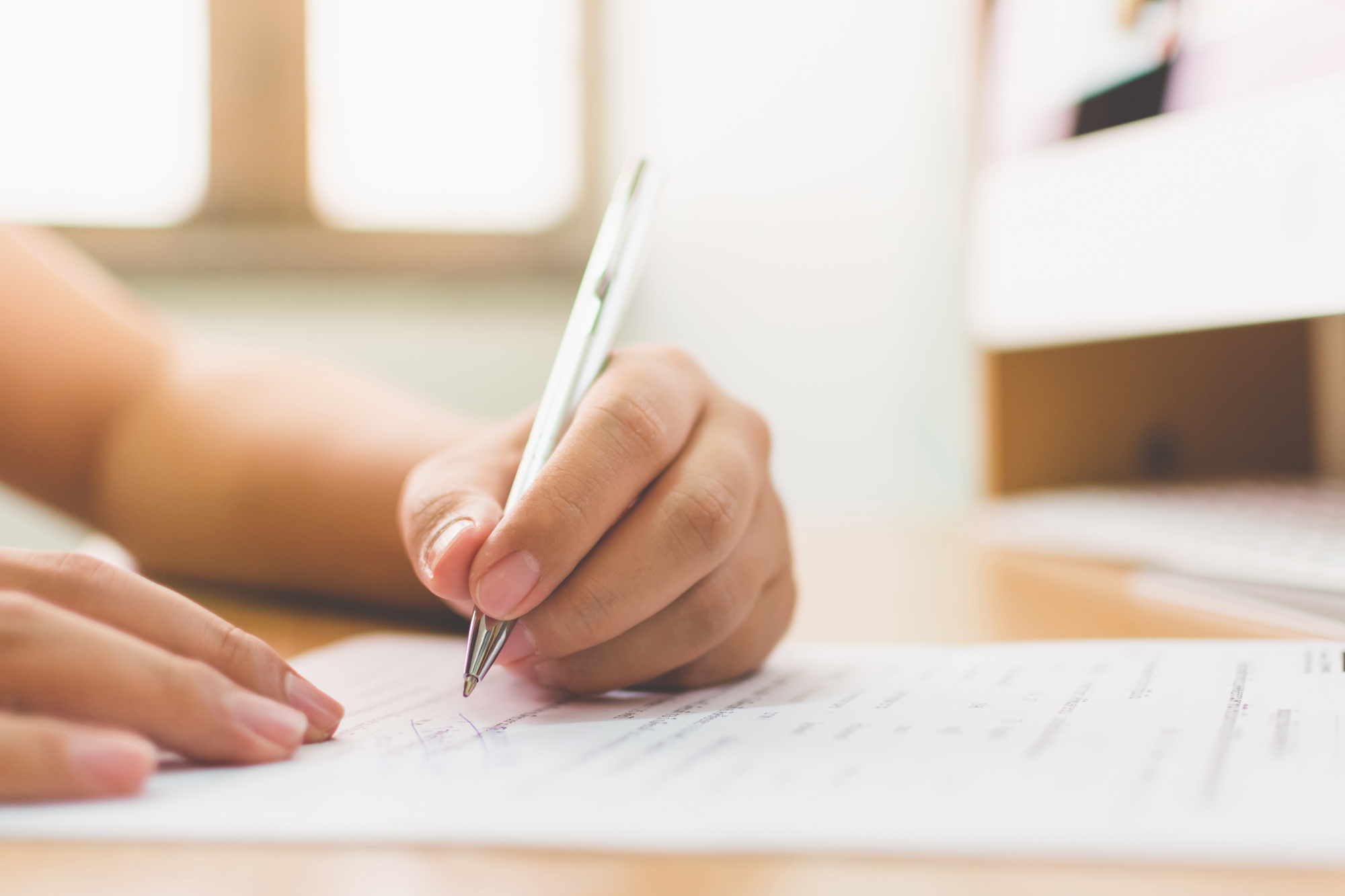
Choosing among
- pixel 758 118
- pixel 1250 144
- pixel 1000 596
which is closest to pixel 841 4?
pixel 758 118

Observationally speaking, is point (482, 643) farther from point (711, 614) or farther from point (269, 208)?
point (269, 208)

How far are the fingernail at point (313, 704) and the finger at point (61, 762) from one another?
0.04m

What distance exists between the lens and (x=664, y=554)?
1.00 ft

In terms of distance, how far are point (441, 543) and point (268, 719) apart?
68 mm

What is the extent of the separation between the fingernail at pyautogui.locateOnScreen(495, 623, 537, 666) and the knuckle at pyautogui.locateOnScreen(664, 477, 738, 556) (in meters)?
0.05

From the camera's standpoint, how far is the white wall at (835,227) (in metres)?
1.47

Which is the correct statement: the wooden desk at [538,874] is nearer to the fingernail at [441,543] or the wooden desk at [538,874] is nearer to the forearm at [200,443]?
the fingernail at [441,543]

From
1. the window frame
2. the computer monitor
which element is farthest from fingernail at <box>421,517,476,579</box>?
the window frame

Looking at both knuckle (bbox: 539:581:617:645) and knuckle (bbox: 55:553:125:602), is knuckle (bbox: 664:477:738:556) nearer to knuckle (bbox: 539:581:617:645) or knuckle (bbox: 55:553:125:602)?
knuckle (bbox: 539:581:617:645)

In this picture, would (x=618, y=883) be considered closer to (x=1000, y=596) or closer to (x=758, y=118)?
(x=1000, y=596)

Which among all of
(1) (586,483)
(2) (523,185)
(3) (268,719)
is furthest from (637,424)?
(2) (523,185)

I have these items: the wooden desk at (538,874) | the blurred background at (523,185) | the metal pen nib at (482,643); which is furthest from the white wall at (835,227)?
the wooden desk at (538,874)

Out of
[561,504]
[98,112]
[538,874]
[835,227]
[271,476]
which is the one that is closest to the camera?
[538,874]

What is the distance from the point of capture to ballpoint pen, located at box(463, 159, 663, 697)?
0.33 m
